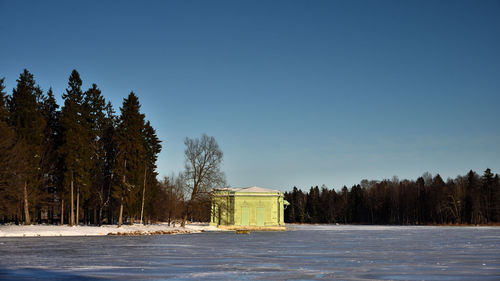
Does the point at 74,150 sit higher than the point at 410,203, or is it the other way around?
the point at 74,150

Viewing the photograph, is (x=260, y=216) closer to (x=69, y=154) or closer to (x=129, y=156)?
(x=129, y=156)

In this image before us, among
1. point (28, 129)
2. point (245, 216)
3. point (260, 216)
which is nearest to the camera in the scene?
point (28, 129)

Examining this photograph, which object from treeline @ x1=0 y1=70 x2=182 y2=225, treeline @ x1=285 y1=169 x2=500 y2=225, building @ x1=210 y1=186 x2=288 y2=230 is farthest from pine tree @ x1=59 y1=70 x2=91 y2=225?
treeline @ x1=285 y1=169 x2=500 y2=225

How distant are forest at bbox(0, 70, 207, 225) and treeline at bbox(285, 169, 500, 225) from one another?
7043 centimetres

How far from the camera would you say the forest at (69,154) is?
151 ft

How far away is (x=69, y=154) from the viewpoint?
164 feet

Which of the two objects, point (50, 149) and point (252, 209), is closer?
point (50, 149)

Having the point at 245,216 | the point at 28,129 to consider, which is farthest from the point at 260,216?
the point at 28,129

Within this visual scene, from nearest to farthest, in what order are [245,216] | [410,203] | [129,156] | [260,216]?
[129,156] < [260,216] < [245,216] < [410,203]

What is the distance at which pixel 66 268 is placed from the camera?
16.0 metres

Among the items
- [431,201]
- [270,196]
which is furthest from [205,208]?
[431,201]

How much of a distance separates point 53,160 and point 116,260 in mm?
39421

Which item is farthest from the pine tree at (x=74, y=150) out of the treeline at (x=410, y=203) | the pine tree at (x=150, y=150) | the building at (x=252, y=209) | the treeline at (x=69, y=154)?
the treeline at (x=410, y=203)

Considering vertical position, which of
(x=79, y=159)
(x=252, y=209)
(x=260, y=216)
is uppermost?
(x=79, y=159)
